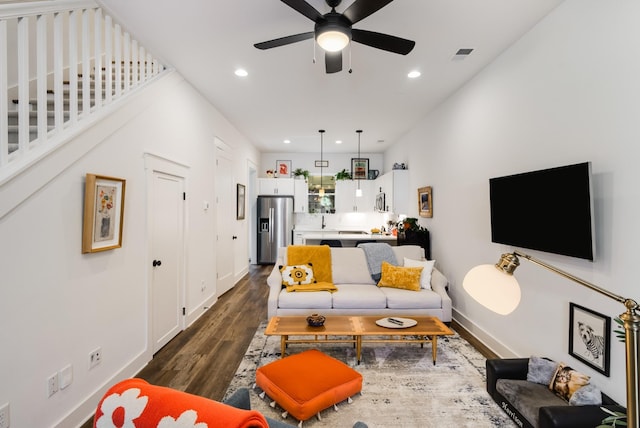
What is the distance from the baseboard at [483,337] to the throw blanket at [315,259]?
66.9 inches

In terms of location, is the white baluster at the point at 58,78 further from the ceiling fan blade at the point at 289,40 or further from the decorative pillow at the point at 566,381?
the decorative pillow at the point at 566,381

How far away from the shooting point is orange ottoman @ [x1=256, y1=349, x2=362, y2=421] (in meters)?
2.11

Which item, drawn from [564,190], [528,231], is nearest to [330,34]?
[564,190]

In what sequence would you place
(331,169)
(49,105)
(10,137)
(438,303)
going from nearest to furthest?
(10,137)
(49,105)
(438,303)
(331,169)

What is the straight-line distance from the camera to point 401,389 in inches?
101

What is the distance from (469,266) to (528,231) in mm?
1246

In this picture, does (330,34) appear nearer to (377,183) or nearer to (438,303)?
(438,303)

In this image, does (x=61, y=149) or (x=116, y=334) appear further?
(x=116, y=334)

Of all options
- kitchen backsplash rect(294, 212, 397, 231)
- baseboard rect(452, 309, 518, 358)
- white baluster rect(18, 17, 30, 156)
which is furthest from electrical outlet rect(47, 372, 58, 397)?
kitchen backsplash rect(294, 212, 397, 231)

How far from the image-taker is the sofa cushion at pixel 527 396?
2041 millimetres

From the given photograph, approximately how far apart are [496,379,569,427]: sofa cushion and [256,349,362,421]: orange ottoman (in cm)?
105

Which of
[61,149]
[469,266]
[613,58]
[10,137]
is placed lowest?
[469,266]

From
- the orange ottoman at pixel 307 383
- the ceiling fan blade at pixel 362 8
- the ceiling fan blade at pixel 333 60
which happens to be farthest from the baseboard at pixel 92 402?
the ceiling fan blade at pixel 362 8

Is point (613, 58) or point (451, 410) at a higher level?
point (613, 58)
